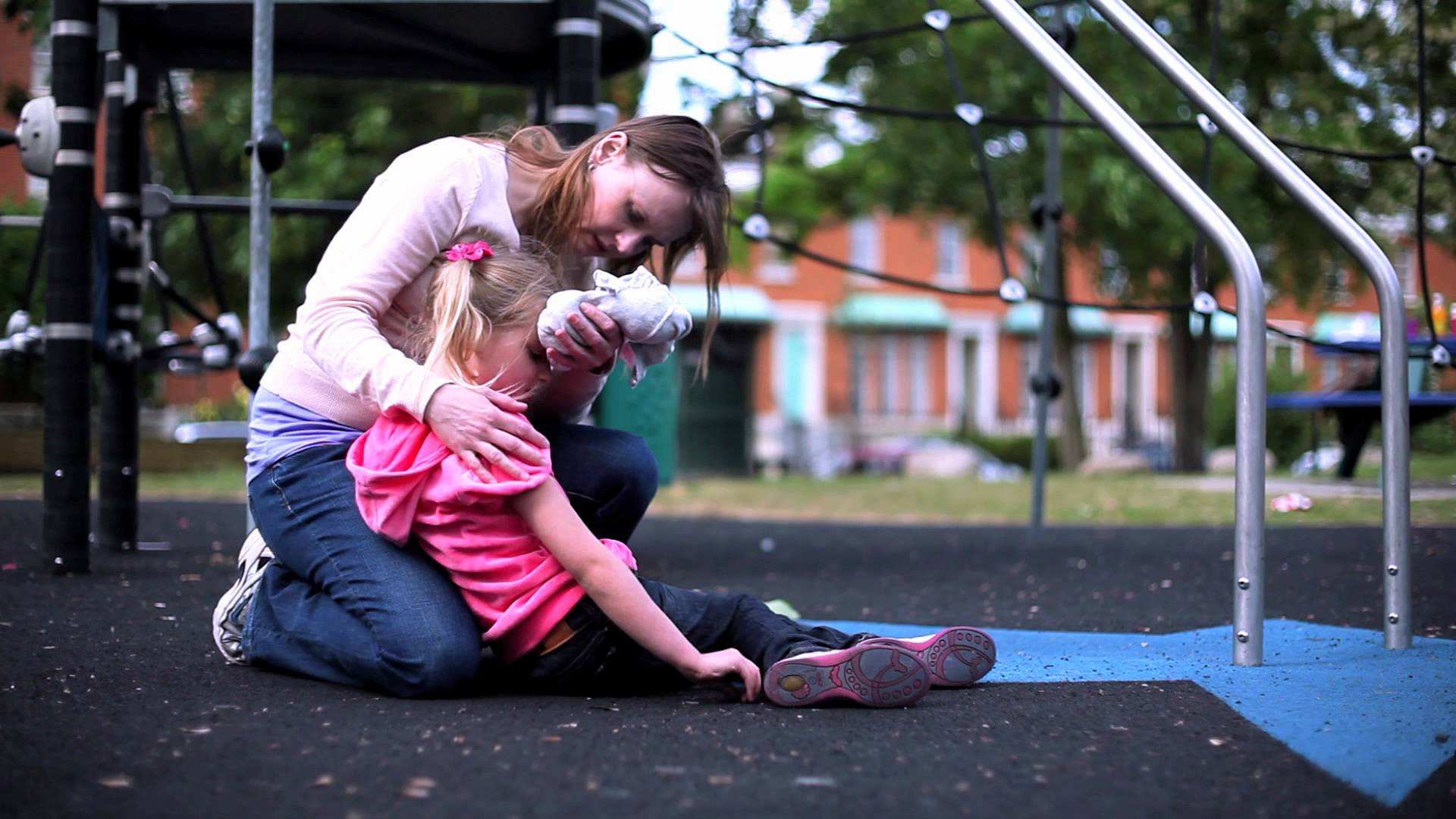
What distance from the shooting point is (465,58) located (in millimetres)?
4348

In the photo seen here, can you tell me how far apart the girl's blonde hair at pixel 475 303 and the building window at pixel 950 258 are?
28884 millimetres

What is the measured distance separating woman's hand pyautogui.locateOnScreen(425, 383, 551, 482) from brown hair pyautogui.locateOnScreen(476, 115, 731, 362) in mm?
469

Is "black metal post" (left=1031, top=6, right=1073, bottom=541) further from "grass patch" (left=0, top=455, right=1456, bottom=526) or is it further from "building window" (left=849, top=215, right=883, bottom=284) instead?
"building window" (left=849, top=215, right=883, bottom=284)

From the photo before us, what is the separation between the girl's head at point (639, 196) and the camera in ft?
7.52

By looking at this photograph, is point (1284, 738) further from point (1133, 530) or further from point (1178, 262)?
point (1178, 262)

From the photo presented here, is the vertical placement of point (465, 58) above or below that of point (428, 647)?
above

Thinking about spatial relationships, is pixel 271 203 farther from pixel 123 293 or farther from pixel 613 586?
pixel 613 586

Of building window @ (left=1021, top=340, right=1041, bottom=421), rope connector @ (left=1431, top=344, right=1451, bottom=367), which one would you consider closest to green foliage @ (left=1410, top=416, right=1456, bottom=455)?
rope connector @ (left=1431, top=344, right=1451, bottom=367)

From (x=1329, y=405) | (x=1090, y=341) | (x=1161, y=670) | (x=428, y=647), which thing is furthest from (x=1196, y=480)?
(x=1090, y=341)

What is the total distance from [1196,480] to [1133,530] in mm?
4957

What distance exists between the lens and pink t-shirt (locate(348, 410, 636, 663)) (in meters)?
2.03

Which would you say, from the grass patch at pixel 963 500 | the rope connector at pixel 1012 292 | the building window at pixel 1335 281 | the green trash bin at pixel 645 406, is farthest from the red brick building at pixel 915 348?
the rope connector at pixel 1012 292

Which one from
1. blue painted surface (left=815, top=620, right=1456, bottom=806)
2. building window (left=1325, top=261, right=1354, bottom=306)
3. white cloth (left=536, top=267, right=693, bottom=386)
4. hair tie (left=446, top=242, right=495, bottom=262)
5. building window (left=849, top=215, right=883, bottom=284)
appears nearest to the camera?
blue painted surface (left=815, top=620, right=1456, bottom=806)

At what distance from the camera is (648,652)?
6.84 ft
